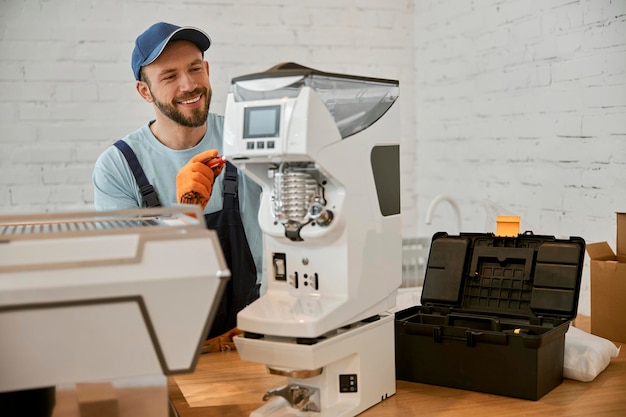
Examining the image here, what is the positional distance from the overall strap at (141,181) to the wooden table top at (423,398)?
2.18 ft

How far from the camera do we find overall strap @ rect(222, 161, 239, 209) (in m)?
2.56

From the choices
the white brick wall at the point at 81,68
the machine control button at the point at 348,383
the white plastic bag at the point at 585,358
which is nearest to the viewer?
the machine control button at the point at 348,383

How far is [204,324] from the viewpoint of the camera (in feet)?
4.20

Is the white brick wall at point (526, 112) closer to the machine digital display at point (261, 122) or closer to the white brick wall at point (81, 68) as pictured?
the white brick wall at point (81, 68)

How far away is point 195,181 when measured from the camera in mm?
2260

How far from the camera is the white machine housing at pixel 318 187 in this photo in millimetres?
1646

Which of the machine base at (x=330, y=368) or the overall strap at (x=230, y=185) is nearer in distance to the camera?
the machine base at (x=330, y=368)

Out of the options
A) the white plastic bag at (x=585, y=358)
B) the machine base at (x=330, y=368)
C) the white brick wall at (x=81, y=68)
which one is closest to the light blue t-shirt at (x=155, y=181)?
the machine base at (x=330, y=368)

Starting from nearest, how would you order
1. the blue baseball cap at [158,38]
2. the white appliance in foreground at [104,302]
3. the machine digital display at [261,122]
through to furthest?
the white appliance in foreground at [104,302] < the machine digital display at [261,122] < the blue baseball cap at [158,38]

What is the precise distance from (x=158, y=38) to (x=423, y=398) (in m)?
1.48

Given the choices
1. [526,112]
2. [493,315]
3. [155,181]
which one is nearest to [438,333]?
[493,315]

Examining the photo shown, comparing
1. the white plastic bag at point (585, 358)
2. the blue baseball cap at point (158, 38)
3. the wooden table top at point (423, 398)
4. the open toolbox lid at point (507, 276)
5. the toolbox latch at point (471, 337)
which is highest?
the blue baseball cap at point (158, 38)

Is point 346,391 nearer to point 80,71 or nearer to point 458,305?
point 458,305

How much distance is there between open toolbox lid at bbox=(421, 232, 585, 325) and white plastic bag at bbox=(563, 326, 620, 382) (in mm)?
104
